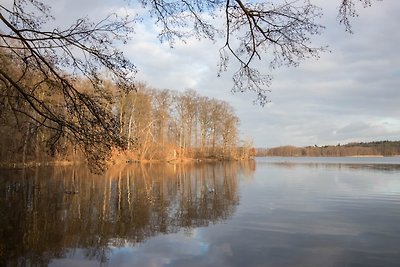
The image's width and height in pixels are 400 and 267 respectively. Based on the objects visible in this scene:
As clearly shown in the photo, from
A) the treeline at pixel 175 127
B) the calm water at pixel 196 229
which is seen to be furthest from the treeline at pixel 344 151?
the calm water at pixel 196 229

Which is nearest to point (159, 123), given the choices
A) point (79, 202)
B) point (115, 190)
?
point (115, 190)

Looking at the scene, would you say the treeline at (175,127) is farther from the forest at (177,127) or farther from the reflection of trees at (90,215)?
the reflection of trees at (90,215)

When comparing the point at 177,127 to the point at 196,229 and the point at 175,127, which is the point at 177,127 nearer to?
the point at 175,127

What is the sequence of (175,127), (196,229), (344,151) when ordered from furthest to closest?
1. (344,151)
2. (175,127)
3. (196,229)

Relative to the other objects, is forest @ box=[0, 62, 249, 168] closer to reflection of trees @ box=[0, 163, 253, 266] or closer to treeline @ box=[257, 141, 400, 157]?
reflection of trees @ box=[0, 163, 253, 266]

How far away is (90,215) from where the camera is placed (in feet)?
42.7

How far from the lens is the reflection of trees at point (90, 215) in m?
9.16

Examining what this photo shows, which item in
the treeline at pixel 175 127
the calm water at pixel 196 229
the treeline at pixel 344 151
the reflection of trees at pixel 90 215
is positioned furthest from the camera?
the treeline at pixel 344 151

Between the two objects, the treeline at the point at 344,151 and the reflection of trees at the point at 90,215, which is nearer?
the reflection of trees at the point at 90,215

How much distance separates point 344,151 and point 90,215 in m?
128

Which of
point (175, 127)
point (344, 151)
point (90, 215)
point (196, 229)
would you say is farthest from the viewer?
point (344, 151)

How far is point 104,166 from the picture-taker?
26.1ft

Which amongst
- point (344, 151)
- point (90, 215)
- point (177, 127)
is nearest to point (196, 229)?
point (90, 215)

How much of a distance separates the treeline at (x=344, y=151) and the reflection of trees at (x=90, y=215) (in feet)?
379
